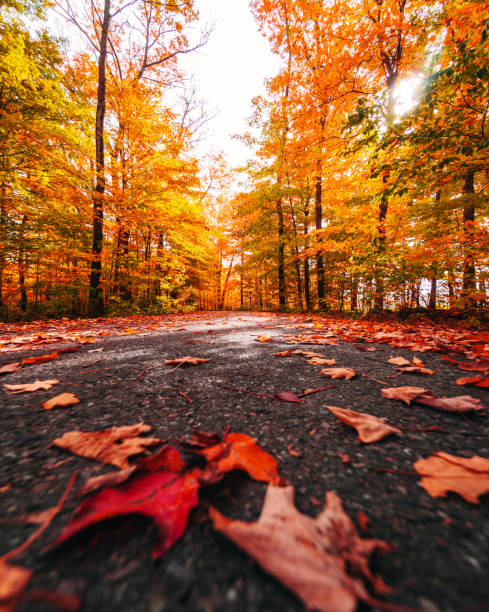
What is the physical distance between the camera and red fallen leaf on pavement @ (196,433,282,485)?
0.63 metres

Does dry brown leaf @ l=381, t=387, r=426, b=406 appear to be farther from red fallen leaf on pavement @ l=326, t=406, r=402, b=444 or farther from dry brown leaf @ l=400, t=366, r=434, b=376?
dry brown leaf @ l=400, t=366, r=434, b=376

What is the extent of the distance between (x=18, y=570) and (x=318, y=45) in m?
9.26

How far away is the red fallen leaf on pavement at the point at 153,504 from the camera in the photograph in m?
0.45

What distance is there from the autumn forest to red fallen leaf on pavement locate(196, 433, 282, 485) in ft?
11.8

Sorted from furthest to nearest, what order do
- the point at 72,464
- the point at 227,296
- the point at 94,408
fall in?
the point at 227,296 → the point at 94,408 → the point at 72,464

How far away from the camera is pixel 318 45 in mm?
5879

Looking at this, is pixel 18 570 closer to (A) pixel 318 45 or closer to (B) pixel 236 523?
(B) pixel 236 523

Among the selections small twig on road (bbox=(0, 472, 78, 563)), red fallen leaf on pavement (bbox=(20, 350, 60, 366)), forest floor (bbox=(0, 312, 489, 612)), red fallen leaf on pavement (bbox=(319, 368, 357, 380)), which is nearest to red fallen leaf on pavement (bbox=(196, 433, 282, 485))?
forest floor (bbox=(0, 312, 489, 612))

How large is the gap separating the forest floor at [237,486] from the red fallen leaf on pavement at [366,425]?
0.02 metres

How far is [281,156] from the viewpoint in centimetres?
875

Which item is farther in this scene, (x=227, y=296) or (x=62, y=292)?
(x=227, y=296)

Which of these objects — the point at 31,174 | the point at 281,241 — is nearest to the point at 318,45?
the point at 281,241

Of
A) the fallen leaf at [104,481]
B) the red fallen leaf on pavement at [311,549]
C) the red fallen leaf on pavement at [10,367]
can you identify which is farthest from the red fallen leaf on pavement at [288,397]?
the red fallen leaf on pavement at [10,367]

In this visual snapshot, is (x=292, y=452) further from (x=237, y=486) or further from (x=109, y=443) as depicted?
(x=109, y=443)
